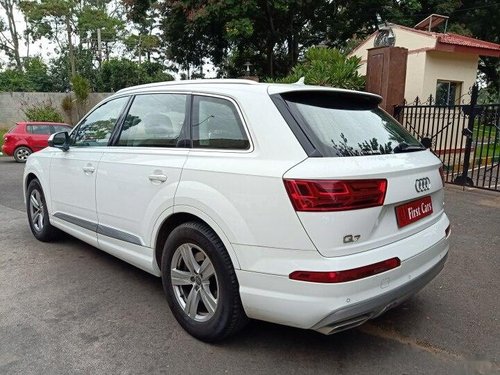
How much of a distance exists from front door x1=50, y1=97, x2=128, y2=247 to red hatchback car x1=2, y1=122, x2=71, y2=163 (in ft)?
35.1

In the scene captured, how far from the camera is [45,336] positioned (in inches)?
117

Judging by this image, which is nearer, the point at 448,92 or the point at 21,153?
the point at 448,92

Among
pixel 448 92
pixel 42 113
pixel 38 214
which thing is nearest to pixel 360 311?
pixel 38 214

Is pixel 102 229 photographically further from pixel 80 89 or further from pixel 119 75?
pixel 119 75

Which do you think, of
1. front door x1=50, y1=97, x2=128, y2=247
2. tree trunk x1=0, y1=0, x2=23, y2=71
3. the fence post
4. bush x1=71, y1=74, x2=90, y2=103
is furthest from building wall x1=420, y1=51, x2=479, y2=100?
tree trunk x1=0, y1=0, x2=23, y2=71

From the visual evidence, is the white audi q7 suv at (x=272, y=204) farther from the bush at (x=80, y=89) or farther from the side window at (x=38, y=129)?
the bush at (x=80, y=89)

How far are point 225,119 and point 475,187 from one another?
7.13 meters

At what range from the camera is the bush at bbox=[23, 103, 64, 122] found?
68.8 ft

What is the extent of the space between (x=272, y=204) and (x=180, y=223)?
95cm

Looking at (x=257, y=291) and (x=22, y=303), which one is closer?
(x=257, y=291)

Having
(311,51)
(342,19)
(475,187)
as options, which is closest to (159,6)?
(342,19)

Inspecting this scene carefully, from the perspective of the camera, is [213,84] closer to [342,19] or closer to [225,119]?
[225,119]

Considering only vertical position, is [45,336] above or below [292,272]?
below

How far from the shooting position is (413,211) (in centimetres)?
270
